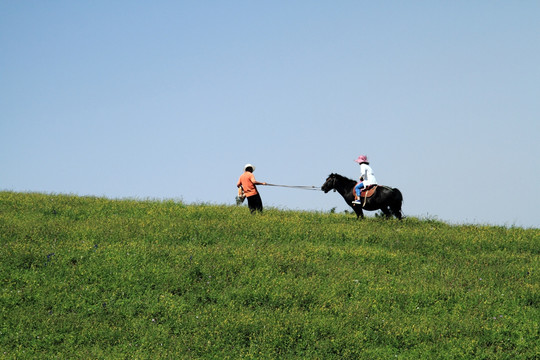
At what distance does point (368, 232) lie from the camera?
1897 cm

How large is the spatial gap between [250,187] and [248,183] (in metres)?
0.18

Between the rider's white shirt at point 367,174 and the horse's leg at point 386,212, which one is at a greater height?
the rider's white shirt at point 367,174

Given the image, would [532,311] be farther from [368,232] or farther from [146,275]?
[146,275]

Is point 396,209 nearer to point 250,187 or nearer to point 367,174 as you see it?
point 367,174

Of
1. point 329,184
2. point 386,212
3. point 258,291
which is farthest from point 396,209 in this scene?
point 258,291

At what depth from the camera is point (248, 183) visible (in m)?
21.3

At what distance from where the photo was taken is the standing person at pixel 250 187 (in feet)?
69.7

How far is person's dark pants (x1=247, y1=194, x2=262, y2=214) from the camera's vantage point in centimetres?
2155

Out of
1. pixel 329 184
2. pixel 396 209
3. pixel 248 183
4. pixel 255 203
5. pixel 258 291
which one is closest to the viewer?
pixel 258 291

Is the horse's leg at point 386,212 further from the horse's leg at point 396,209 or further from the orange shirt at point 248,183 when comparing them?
the orange shirt at point 248,183

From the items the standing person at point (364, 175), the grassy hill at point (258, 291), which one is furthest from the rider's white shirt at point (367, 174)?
the grassy hill at point (258, 291)

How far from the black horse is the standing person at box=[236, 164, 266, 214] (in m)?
3.40

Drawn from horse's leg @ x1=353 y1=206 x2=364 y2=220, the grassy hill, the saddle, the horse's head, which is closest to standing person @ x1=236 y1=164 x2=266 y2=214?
the grassy hill

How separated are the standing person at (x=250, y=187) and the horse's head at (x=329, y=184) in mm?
3047
